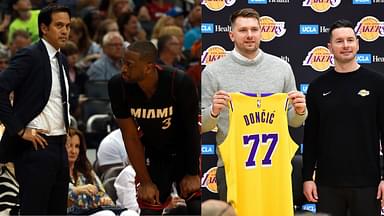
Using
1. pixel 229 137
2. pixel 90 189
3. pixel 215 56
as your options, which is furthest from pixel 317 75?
pixel 90 189

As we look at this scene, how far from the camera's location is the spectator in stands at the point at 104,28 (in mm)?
14102

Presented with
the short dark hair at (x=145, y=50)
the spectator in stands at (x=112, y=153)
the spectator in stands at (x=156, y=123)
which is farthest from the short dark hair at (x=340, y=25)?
the spectator in stands at (x=112, y=153)

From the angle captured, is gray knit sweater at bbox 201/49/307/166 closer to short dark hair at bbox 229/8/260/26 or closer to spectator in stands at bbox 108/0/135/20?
short dark hair at bbox 229/8/260/26

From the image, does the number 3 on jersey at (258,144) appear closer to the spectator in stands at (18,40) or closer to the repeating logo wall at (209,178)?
the repeating logo wall at (209,178)

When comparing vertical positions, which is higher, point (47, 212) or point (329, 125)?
point (329, 125)

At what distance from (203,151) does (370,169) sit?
4.72 ft

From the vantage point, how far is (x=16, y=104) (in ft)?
24.6

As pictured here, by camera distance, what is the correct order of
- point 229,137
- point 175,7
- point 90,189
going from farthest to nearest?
point 175,7 → point 90,189 → point 229,137

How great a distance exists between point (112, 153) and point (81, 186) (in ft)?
3.66

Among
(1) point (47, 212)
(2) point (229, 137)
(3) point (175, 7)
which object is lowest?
(1) point (47, 212)

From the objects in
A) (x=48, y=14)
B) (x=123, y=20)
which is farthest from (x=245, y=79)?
(x=123, y=20)

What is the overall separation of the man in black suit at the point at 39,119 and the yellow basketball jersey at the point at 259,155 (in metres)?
1.29

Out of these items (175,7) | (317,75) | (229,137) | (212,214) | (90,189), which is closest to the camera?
(212,214)

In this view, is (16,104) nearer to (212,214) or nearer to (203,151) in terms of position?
(203,151)
